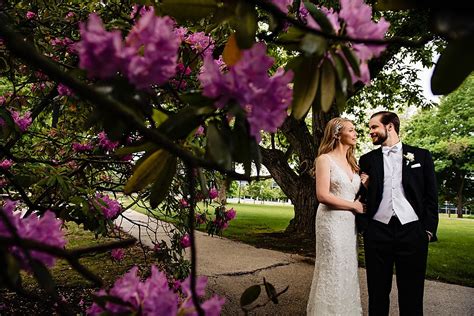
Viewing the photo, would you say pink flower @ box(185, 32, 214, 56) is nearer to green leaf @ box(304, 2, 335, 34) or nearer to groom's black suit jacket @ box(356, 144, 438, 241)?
green leaf @ box(304, 2, 335, 34)

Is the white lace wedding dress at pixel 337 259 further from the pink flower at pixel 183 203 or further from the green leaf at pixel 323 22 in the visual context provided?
the green leaf at pixel 323 22

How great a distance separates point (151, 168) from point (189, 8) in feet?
1.05

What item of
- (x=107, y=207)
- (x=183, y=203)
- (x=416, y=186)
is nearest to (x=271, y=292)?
(x=107, y=207)

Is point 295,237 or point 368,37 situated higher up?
point 368,37

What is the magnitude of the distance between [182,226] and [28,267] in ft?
9.63

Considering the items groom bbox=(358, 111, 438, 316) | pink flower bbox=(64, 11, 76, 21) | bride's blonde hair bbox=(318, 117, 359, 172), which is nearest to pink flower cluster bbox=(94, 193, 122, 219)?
pink flower bbox=(64, 11, 76, 21)

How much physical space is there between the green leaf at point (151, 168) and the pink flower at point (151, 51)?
255 mm

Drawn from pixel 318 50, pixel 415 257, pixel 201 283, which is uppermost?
pixel 318 50

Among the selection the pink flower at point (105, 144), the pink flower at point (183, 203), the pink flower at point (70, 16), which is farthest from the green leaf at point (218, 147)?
the pink flower at point (183, 203)

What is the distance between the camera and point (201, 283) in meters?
0.71

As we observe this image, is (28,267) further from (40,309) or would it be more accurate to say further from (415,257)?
(40,309)

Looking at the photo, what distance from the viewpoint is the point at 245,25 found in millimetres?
680

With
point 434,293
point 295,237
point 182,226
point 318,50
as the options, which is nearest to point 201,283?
point 318,50

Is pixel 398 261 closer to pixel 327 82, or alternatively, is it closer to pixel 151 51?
pixel 327 82
